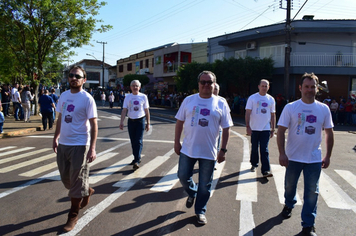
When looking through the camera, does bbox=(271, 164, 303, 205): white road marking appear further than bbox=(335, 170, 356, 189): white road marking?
No

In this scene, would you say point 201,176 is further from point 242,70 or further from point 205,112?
point 242,70

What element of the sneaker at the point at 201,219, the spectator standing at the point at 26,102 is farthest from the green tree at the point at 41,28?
the sneaker at the point at 201,219

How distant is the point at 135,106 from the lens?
6.68 metres

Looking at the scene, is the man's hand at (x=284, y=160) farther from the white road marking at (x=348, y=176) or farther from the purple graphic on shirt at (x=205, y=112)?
the white road marking at (x=348, y=176)

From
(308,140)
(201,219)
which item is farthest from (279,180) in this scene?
(201,219)

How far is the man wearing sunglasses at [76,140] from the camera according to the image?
3.79m

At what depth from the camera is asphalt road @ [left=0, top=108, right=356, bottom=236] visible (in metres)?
3.79

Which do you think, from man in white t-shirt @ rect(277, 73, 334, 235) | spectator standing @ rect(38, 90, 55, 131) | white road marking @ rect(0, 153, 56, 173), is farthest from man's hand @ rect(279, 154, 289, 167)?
spectator standing @ rect(38, 90, 55, 131)

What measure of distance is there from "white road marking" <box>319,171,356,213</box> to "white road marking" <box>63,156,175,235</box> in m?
3.42

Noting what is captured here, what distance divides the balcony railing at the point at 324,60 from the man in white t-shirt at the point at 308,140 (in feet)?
74.4

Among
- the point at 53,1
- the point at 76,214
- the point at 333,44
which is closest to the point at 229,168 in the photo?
the point at 76,214

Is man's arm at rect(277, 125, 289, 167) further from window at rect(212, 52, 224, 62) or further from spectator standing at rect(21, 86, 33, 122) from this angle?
window at rect(212, 52, 224, 62)

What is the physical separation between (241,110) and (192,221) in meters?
20.6

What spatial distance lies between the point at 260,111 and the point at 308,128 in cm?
229
